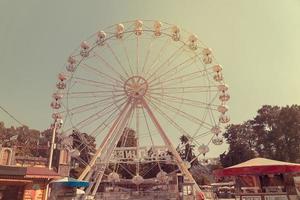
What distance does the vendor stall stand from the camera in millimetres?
12086

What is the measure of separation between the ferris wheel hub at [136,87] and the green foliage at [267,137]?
29.0 m

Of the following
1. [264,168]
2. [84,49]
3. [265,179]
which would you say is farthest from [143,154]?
[264,168]

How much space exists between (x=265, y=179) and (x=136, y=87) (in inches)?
531

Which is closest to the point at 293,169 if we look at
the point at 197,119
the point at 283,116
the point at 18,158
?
the point at 197,119

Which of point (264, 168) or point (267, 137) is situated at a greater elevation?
A: point (267, 137)

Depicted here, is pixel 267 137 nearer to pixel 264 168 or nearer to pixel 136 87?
pixel 136 87

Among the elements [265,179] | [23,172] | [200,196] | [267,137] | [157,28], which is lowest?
[200,196]

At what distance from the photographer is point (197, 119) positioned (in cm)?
2408

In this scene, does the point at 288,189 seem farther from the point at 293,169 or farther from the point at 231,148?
the point at 231,148

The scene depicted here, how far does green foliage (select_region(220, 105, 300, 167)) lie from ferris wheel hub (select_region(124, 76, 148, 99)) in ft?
95.2

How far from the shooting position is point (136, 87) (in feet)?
79.9

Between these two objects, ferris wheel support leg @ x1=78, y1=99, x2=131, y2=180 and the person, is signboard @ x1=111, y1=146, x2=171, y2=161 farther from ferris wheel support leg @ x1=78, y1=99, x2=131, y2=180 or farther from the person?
the person

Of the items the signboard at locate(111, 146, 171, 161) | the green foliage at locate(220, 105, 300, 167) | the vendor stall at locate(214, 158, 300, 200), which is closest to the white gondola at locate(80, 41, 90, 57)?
the signboard at locate(111, 146, 171, 161)

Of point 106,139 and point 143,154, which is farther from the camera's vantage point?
point 143,154
